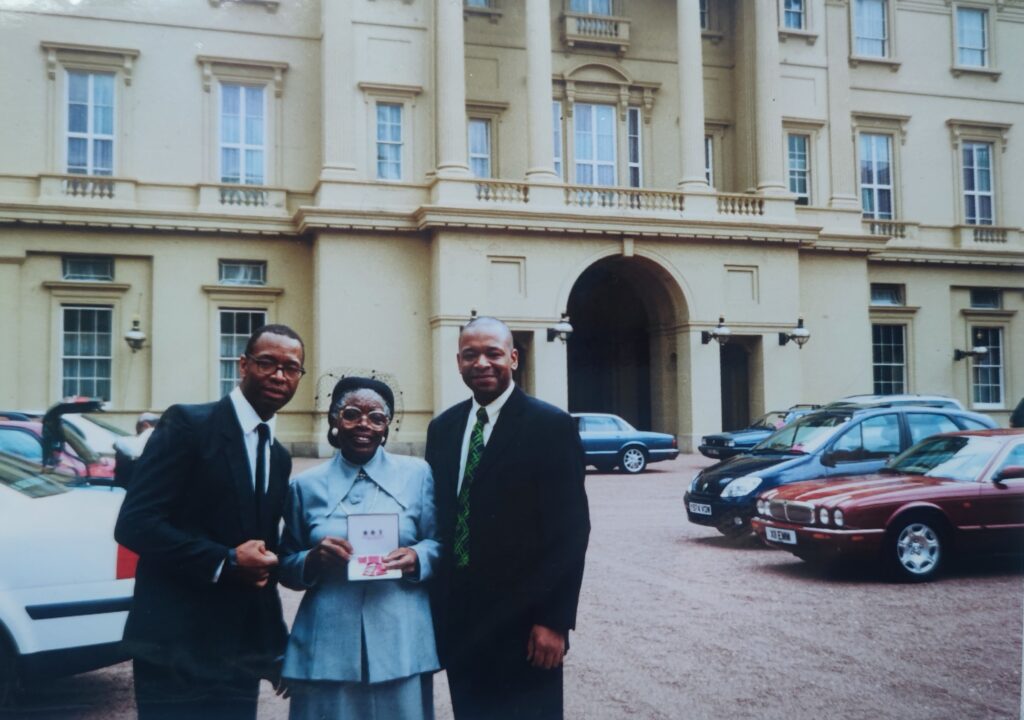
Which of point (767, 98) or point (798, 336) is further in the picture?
point (767, 98)

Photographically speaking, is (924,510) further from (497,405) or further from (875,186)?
(497,405)

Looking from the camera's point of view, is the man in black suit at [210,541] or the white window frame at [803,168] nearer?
the man in black suit at [210,541]

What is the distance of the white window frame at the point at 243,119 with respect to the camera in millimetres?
4629

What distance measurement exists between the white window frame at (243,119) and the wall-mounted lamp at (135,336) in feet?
3.17

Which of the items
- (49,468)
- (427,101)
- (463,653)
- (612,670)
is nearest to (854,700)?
(612,670)

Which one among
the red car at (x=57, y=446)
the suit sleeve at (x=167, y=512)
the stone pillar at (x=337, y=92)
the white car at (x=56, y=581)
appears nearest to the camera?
the suit sleeve at (x=167, y=512)

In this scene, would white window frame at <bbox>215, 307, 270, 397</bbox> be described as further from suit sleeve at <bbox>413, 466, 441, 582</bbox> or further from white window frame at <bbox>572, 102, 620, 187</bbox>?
white window frame at <bbox>572, 102, 620, 187</bbox>

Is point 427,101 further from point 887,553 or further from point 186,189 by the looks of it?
point 887,553

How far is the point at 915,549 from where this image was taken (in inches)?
241

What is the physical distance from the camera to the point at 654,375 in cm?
791

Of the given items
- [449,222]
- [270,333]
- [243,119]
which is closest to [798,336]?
[449,222]

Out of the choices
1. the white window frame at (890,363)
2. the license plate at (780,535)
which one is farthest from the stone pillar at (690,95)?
the license plate at (780,535)

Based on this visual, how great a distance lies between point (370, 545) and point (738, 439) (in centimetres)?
660

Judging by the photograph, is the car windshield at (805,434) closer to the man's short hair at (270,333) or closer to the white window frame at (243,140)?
the white window frame at (243,140)
